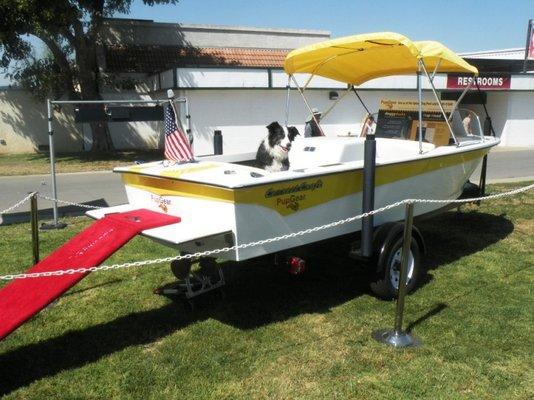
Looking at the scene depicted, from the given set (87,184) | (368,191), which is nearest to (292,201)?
(368,191)

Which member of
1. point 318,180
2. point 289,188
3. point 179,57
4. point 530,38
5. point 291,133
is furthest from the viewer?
point 530,38

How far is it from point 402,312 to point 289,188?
1.40 meters

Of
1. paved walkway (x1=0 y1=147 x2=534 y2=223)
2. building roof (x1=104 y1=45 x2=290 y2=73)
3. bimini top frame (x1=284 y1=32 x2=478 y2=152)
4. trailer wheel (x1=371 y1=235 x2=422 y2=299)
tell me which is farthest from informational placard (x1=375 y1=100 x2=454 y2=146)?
building roof (x1=104 y1=45 x2=290 y2=73)

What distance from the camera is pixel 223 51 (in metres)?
25.0

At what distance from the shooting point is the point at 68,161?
18.1 m

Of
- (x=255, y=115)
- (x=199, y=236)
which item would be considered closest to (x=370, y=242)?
(x=199, y=236)

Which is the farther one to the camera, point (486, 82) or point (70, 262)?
point (486, 82)

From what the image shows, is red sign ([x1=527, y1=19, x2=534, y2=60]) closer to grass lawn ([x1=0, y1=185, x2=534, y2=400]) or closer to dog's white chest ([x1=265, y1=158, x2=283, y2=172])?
grass lawn ([x1=0, y1=185, x2=534, y2=400])

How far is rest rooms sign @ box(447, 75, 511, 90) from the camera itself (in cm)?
2302

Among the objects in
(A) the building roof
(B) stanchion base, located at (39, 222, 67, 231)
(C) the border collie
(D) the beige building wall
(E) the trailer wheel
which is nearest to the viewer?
(E) the trailer wheel

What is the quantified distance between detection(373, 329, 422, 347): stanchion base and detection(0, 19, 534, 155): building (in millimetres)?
14496

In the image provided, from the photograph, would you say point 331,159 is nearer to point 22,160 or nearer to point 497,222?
point 497,222

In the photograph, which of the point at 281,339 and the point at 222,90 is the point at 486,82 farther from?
the point at 281,339

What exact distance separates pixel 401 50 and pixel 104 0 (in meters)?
15.3
